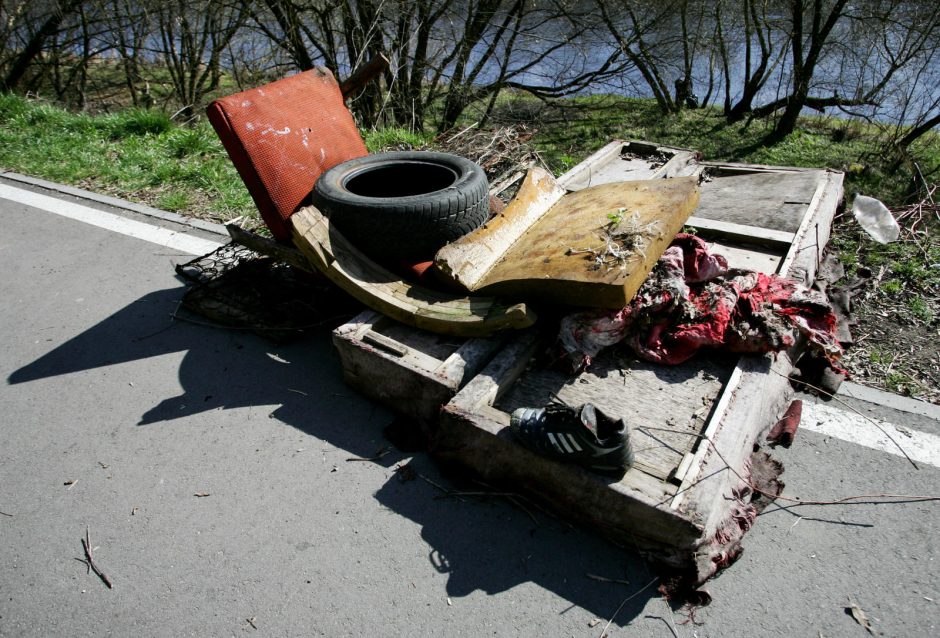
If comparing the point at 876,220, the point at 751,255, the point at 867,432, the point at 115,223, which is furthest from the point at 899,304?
the point at 115,223

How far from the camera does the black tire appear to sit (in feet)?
12.0

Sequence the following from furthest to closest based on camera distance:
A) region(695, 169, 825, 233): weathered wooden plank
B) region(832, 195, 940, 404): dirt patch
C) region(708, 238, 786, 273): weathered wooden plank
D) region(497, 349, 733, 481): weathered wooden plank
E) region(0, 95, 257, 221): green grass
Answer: region(0, 95, 257, 221): green grass < region(695, 169, 825, 233): weathered wooden plank < region(708, 238, 786, 273): weathered wooden plank < region(832, 195, 940, 404): dirt patch < region(497, 349, 733, 481): weathered wooden plank

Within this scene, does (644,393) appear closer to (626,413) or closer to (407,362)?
(626,413)

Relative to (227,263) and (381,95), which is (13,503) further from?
(381,95)

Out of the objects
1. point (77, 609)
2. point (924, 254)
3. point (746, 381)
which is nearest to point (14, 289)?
point (77, 609)

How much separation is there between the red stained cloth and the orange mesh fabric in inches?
→ 80.3

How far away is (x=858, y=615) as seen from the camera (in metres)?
2.52

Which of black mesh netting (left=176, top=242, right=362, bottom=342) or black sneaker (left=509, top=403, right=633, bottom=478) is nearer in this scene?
black sneaker (left=509, top=403, right=633, bottom=478)

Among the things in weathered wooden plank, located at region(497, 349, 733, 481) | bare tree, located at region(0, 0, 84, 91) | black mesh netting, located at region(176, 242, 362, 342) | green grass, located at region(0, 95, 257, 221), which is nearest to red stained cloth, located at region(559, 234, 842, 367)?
weathered wooden plank, located at region(497, 349, 733, 481)

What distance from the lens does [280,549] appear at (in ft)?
9.21

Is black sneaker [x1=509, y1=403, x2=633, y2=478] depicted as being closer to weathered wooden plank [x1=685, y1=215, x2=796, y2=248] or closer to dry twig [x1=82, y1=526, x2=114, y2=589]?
dry twig [x1=82, y1=526, x2=114, y2=589]

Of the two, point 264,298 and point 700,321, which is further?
point 264,298

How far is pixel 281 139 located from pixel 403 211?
107 centimetres

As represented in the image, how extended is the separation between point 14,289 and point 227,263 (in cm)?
165
